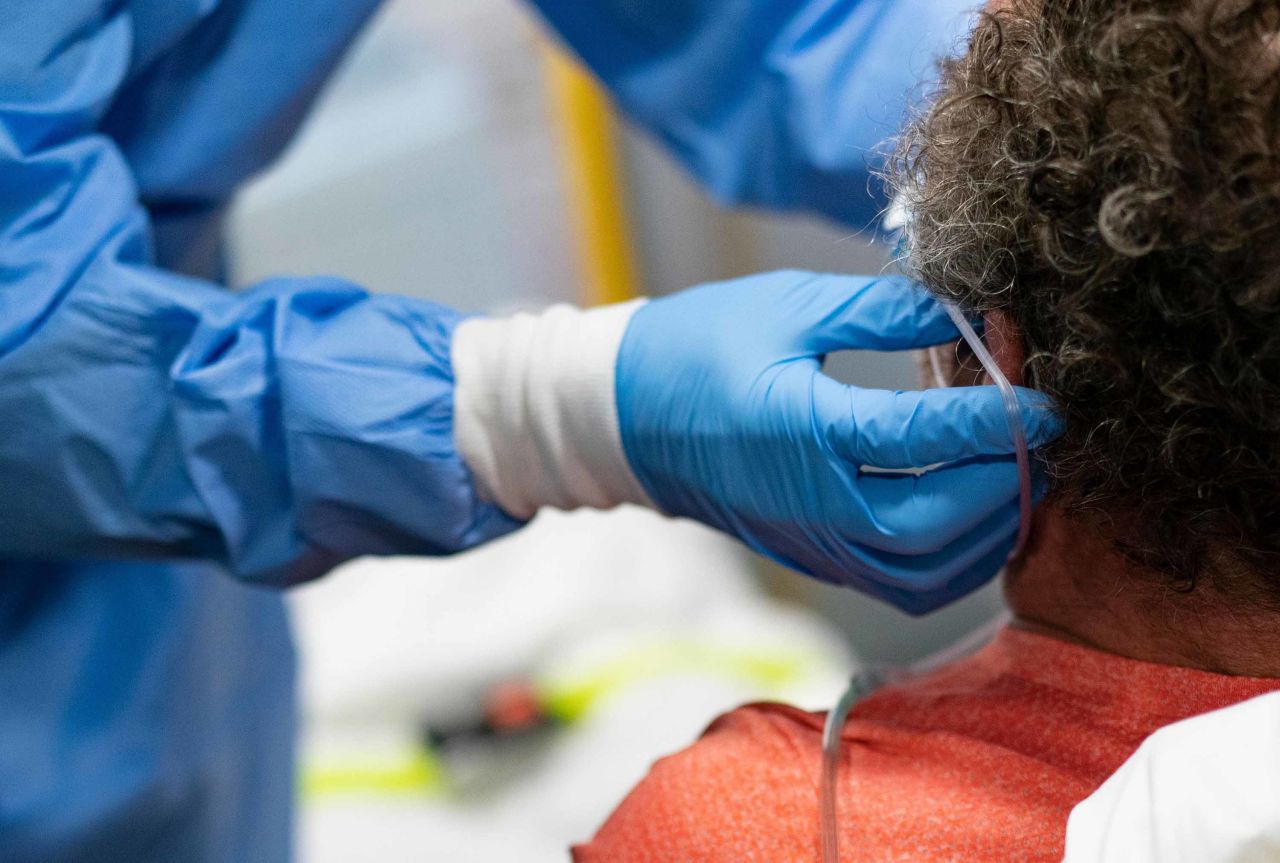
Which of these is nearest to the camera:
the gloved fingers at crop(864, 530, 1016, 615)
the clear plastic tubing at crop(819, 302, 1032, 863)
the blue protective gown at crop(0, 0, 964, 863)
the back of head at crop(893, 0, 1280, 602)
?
the back of head at crop(893, 0, 1280, 602)

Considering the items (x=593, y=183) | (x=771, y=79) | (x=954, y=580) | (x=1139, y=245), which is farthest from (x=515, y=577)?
(x=1139, y=245)

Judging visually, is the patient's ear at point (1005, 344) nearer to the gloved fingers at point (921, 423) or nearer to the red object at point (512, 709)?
the gloved fingers at point (921, 423)

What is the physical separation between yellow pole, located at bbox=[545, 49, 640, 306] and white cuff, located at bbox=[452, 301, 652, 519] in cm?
165

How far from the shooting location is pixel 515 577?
7.64ft

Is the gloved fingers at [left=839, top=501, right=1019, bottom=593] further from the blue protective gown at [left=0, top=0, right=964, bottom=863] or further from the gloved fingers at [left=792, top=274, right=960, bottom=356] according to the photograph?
the blue protective gown at [left=0, top=0, right=964, bottom=863]

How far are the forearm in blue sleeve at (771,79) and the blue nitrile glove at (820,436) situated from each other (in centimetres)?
26

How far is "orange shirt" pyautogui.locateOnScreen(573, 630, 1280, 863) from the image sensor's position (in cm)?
75

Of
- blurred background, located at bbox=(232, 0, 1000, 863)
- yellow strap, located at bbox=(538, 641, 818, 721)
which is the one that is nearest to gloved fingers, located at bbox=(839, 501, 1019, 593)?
blurred background, located at bbox=(232, 0, 1000, 863)

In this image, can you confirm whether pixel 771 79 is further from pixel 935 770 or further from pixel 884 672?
pixel 935 770

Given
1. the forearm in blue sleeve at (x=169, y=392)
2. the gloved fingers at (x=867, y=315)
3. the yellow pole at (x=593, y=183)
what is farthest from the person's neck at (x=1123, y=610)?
the yellow pole at (x=593, y=183)

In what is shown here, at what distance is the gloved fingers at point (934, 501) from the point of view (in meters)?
0.76

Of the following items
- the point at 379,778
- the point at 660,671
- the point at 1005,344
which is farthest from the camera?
the point at 660,671

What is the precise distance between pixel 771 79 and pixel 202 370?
0.64 m

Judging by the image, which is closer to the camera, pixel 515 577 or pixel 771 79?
pixel 771 79
